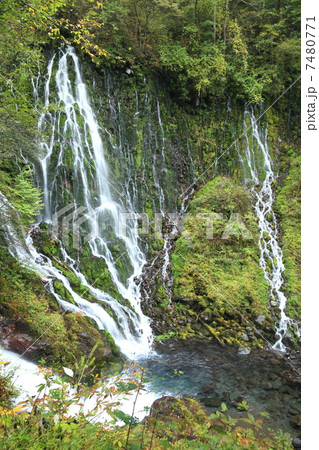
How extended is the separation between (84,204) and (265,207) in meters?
7.10

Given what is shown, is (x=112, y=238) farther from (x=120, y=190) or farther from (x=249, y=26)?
(x=249, y=26)

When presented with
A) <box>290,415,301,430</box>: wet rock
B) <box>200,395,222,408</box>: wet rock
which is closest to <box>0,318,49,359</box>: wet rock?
<box>200,395,222,408</box>: wet rock

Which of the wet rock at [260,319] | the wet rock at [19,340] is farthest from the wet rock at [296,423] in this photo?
the wet rock at [19,340]

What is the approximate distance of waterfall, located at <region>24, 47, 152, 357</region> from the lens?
262 inches

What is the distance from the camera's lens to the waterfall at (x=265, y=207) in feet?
28.0

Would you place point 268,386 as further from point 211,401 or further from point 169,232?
point 169,232

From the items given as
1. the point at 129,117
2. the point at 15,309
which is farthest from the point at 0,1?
the point at 129,117

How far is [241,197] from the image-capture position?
1082cm

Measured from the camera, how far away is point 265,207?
1148 cm

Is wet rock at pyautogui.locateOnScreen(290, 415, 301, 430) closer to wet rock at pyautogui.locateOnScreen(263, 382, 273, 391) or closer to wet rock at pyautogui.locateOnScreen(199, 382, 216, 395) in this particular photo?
wet rock at pyautogui.locateOnScreen(263, 382, 273, 391)

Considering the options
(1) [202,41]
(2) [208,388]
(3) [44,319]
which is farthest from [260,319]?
(1) [202,41]

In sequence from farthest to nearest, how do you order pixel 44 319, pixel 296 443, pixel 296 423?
1. pixel 44 319
2. pixel 296 423
3. pixel 296 443
